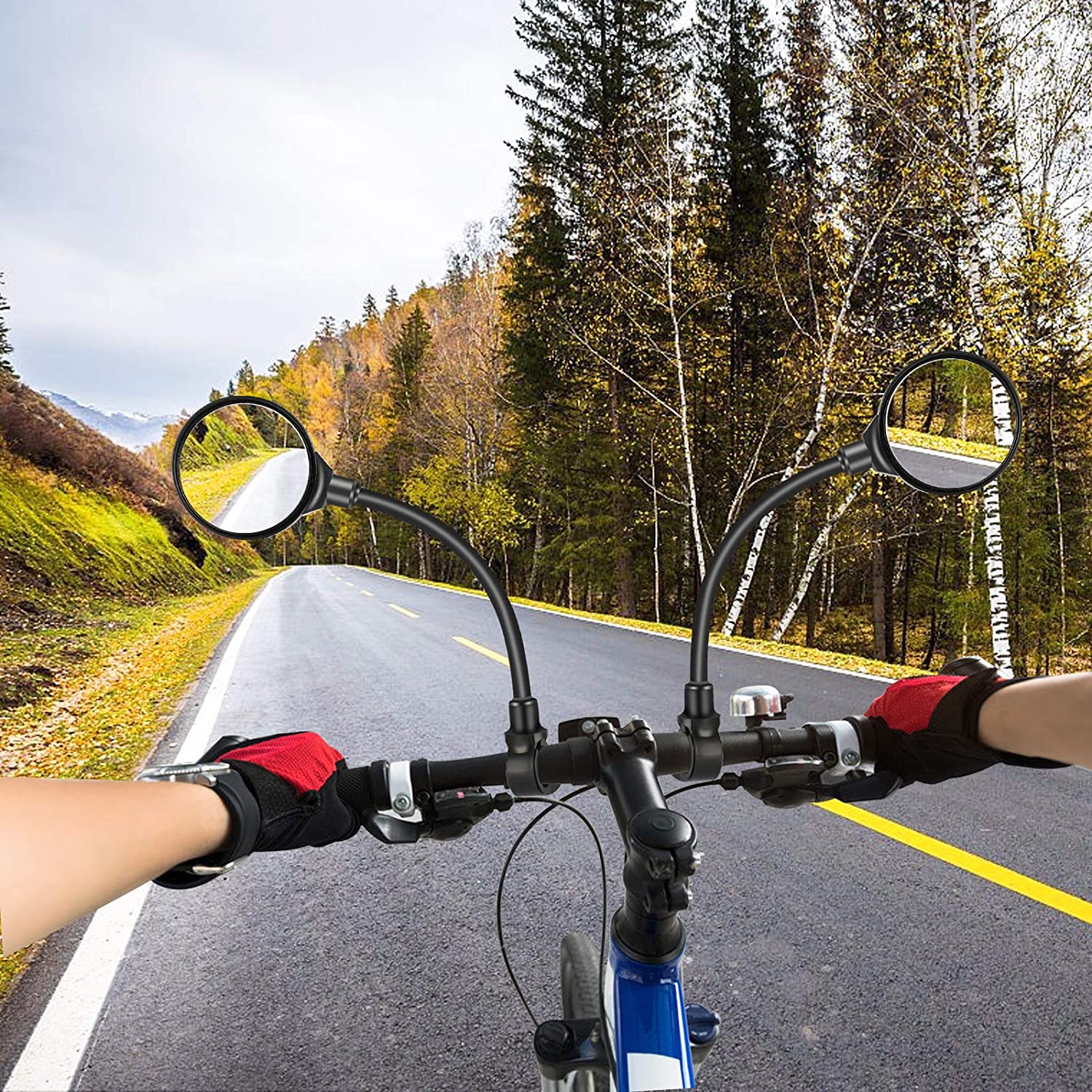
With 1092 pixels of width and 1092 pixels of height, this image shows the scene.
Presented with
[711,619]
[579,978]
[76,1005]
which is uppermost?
[711,619]

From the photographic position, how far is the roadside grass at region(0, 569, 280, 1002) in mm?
4660

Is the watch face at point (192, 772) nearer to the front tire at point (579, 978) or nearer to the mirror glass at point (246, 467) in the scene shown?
the mirror glass at point (246, 467)

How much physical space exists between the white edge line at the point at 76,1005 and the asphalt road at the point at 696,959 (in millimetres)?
49

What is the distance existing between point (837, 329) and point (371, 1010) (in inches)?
436

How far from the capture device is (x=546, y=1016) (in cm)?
199

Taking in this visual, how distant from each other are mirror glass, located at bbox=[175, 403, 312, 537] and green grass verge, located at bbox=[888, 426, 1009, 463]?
3.20ft

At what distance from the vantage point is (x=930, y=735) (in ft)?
3.12

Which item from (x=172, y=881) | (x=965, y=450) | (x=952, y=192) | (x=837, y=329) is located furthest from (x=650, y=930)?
(x=837, y=329)

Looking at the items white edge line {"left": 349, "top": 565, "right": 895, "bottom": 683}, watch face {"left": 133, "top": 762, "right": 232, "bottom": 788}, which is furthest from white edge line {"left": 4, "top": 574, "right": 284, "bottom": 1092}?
white edge line {"left": 349, "top": 565, "right": 895, "bottom": 683}

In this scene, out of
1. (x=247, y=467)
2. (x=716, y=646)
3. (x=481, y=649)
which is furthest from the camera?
(x=716, y=646)

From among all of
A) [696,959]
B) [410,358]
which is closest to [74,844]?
[696,959]

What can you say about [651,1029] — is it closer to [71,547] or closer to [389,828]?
[389,828]

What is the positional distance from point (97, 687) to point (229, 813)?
25.7 feet

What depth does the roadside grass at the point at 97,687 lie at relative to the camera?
4660 mm
